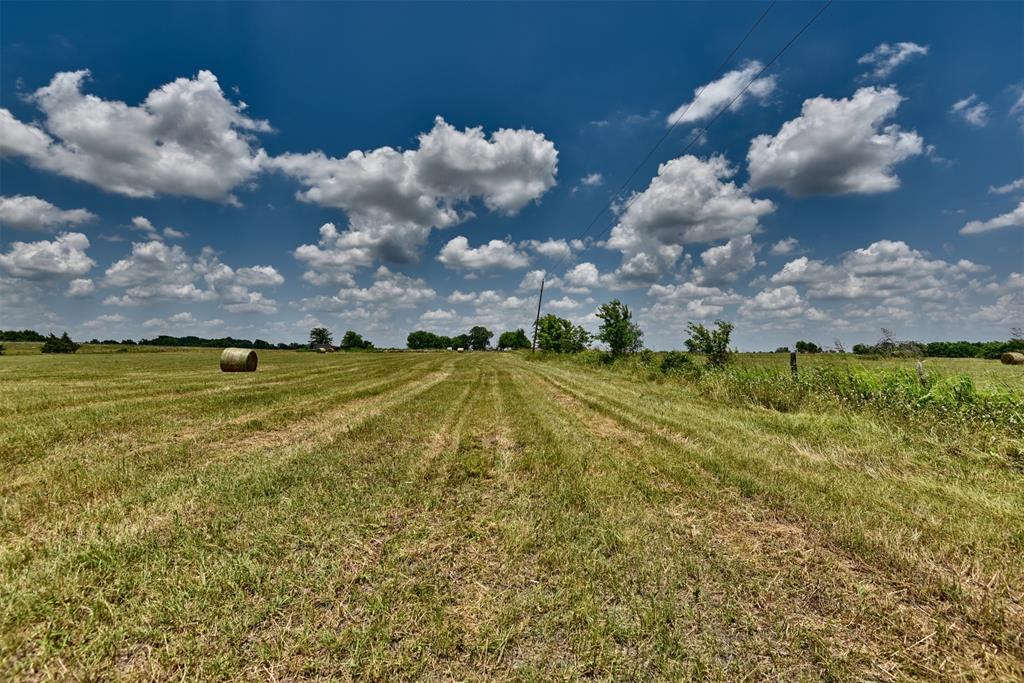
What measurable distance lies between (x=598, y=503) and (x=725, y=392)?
10987mm

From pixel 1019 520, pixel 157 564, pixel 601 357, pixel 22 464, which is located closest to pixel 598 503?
pixel 157 564

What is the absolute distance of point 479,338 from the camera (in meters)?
181

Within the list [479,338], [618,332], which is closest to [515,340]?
[479,338]

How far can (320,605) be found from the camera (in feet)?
9.16

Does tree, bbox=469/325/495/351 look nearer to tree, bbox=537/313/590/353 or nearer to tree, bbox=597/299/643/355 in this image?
tree, bbox=537/313/590/353

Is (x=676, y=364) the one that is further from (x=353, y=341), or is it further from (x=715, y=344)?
(x=353, y=341)

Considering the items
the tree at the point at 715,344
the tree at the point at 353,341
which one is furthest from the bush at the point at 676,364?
the tree at the point at 353,341

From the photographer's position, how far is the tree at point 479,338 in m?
181

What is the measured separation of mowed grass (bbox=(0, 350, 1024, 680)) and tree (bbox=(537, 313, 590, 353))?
45627 millimetres

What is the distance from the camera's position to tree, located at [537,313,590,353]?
174ft

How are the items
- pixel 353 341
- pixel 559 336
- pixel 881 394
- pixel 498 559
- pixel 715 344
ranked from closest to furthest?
1. pixel 498 559
2. pixel 881 394
3. pixel 715 344
4. pixel 559 336
5. pixel 353 341

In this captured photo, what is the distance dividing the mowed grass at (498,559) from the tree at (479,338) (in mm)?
173794

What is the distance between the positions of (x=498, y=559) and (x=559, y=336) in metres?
56.1

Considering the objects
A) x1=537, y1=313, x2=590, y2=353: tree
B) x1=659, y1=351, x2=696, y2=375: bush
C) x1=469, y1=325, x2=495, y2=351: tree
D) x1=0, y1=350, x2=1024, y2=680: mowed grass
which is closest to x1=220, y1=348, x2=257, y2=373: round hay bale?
x1=0, y1=350, x2=1024, y2=680: mowed grass
